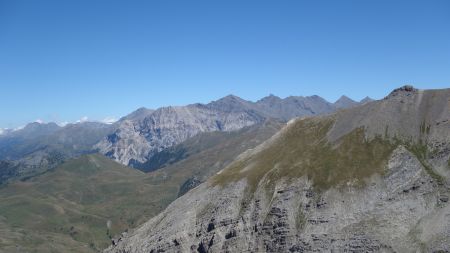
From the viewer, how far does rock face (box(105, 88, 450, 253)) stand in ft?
452

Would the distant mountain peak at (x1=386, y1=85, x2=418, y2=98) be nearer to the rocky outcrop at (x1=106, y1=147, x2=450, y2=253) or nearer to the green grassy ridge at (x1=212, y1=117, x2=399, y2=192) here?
the green grassy ridge at (x1=212, y1=117, x2=399, y2=192)

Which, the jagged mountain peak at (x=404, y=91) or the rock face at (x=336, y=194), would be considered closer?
the rock face at (x=336, y=194)

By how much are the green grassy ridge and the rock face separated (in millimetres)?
367

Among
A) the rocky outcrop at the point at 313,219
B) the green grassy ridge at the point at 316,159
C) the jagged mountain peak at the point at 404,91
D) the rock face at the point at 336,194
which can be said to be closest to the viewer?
the rocky outcrop at the point at 313,219

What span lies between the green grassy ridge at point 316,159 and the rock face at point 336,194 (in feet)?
1.20

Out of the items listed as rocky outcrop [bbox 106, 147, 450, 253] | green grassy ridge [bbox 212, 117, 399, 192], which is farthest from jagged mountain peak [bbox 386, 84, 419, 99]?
rocky outcrop [bbox 106, 147, 450, 253]

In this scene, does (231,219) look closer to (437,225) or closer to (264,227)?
(264,227)

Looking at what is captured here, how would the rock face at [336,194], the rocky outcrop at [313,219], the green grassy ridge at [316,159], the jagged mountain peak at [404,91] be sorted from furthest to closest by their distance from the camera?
the jagged mountain peak at [404,91]
the green grassy ridge at [316,159]
the rock face at [336,194]
the rocky outcrop at [313,219]

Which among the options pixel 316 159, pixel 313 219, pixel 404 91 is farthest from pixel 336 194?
pixel 404 91

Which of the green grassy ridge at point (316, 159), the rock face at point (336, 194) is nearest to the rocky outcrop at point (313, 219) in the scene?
the rock face at point (336, 194)

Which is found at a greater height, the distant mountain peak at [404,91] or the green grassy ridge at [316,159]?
the distant mountain peak at [404,91]

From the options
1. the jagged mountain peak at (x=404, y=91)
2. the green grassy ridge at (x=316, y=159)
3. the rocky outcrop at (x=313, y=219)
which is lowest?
the rocky outcrop at (x=313, y=219)

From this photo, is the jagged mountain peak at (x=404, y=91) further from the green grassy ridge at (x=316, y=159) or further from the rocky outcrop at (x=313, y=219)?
the rocky outcrop at (x=313, y=219)

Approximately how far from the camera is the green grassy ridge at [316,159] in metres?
154
